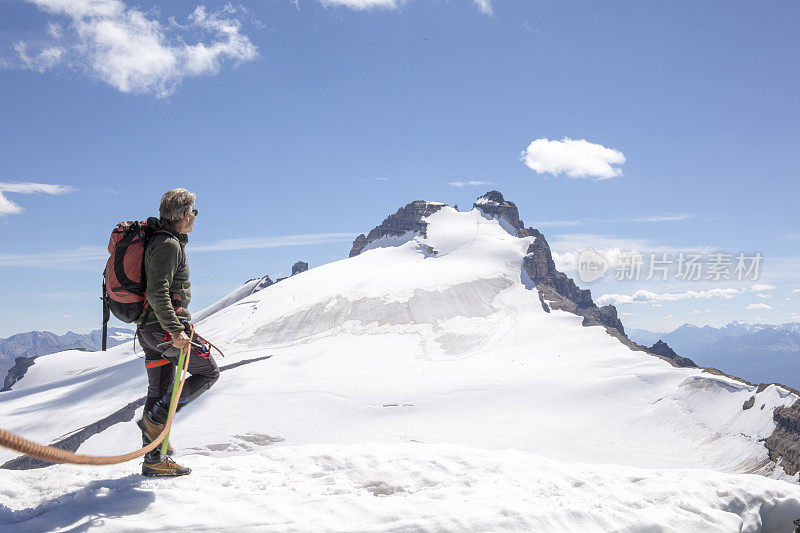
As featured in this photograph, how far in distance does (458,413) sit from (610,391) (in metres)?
13.7

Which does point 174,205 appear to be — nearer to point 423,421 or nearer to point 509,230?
point 423,421

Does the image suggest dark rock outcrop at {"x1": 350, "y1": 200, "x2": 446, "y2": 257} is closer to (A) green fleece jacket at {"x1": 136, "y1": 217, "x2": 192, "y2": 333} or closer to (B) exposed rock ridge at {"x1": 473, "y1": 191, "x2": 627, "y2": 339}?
(B) exposed rock ridge at {"x1": 473, "y1": 191, "x2": 627, "y2": 339}

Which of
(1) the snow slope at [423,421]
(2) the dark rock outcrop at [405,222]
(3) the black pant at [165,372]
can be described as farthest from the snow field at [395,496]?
(2) the dark rock outcrop at [405,222]

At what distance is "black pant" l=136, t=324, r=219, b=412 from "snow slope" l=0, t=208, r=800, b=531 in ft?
3.74

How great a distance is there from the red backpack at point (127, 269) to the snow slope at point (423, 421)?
230 centimetres

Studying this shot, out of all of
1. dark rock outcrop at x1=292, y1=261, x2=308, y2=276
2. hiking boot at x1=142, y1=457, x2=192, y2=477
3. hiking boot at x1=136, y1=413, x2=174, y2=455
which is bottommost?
hiking boot at x1=142, y1=457, x2=192, y2=477

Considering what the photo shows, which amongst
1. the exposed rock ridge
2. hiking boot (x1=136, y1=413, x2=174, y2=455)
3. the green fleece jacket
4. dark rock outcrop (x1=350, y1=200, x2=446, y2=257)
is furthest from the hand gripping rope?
dark rock outcrop (x1=350, y1=200, x2=446, y2=257)

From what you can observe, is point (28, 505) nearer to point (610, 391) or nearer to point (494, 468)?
point (494, 468)

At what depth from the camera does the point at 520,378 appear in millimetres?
44688

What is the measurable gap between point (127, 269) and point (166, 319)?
33.0 inches

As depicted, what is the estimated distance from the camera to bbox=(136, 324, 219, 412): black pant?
6.45 metres

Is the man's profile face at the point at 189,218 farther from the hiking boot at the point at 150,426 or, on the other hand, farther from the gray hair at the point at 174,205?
the hiking boot at the point at 150,426

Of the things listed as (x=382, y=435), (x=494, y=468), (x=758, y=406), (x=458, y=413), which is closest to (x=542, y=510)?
(x=494, y=468)

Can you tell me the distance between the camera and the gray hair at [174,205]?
6543 millimetres
